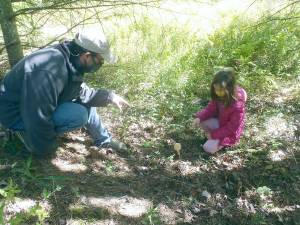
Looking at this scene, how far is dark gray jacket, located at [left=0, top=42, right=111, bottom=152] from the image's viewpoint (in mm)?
3049

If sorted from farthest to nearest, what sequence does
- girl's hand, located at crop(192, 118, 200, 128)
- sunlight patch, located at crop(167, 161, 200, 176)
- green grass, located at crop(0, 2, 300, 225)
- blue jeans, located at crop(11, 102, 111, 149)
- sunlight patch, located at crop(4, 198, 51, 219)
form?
girl's hand, located at crop(192, 118, 200, 128) < sunlight patch, located at crop(167, 161, 200, 176) < blue jeans, located at crop(11, 102, 111, 149) < green grass, located at crop(0, 2, 300, 225) < sunlight patch, located at crop(4, 198, 51, 219)

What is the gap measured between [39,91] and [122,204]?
1.11 meters

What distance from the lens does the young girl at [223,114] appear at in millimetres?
3686

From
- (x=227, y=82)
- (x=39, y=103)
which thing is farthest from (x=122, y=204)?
(x=227, y=82)

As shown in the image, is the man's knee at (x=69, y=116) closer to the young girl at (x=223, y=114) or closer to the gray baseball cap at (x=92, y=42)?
the gray baseball cap at (x=92, y=42)

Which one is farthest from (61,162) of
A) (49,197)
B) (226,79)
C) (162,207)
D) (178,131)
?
(226,79)

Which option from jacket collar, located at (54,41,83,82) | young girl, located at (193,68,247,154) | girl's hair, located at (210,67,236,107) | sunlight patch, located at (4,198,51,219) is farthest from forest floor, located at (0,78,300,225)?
jacket collar, located at (54,41,83,82)

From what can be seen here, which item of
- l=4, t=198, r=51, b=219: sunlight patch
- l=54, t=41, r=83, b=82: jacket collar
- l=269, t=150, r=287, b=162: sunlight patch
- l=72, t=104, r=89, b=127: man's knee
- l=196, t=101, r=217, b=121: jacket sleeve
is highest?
l=54, t=41, r=83, b=82: jacket collar

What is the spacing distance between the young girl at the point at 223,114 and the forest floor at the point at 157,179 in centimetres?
15

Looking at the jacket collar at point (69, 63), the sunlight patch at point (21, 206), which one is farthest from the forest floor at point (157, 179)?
the jacket collar at point (69, 63)

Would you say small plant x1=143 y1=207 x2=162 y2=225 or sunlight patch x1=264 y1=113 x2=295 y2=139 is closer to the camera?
small plant x1=143 y1=207 x2=162 y2=225

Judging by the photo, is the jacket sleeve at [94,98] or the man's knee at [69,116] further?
the jacket sleeve at [94,98]

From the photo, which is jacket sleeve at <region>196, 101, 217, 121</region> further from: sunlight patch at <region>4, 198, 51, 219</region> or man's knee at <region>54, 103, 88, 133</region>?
sunlight patch at <region>4, 198, 51, 219</region>

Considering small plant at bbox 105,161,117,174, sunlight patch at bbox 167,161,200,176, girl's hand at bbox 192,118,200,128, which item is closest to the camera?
small plant at bbox 105,161,117,174
